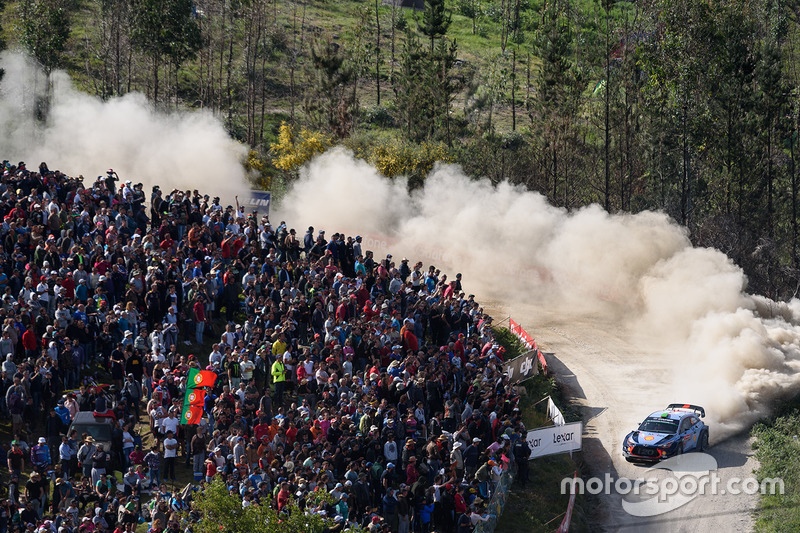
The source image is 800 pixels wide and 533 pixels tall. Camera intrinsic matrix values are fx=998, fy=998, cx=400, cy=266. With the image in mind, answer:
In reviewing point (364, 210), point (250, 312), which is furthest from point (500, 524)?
point (364, 210)

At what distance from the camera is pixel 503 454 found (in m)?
24.2

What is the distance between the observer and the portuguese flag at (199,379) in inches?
866

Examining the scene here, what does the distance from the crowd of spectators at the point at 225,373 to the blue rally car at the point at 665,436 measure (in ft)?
13.9

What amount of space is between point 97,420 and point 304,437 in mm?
4490

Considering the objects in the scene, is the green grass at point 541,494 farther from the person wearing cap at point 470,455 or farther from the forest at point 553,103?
the forest at point 553,103

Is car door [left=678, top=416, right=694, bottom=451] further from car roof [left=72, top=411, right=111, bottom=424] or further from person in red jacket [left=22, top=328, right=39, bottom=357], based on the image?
person in red jacket [left=22, top=328, right=39, bottom=357]

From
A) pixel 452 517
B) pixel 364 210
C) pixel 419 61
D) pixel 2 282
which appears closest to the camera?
pixel 452 517

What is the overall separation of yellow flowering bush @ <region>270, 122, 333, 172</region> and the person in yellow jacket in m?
32.4

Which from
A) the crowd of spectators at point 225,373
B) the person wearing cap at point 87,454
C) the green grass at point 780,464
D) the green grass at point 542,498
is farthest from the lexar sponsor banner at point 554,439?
the person wearing cap at point 87,454

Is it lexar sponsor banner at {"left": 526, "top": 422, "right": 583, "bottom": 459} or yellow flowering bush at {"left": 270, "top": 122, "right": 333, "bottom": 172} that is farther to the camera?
yellow flowering bush at {"left": 270, "top": 122, "right": 333, "bottom": 172}

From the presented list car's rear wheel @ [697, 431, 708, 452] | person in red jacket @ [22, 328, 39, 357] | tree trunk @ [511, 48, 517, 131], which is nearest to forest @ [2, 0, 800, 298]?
tree trunk @ [511, 48, 517, 131]

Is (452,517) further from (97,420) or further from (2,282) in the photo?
(2,282)

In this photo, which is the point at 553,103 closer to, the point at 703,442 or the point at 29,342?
the point at 703,442

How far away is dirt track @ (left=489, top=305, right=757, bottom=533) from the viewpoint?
86.3 ft
